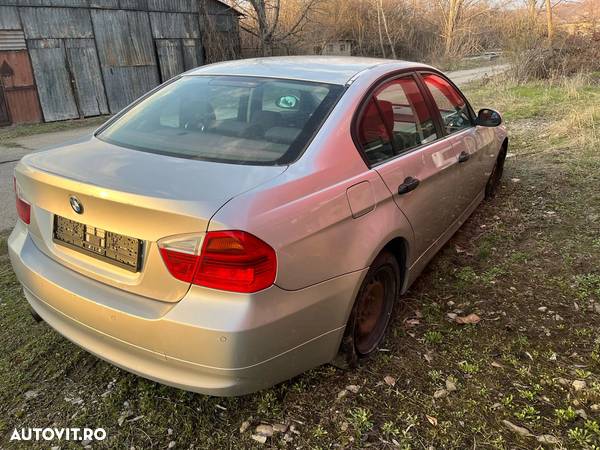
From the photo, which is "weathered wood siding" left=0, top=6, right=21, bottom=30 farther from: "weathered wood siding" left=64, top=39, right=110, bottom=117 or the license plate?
the license plate

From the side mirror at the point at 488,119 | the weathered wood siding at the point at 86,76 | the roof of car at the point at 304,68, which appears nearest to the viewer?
the roof of car at the point at 304,68

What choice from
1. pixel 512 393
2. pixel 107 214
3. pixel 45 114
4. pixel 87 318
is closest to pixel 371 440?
pixel 512 393

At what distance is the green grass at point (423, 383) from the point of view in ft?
7.36

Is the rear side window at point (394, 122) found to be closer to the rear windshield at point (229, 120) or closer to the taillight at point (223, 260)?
the rear windshield at point (229, 120)

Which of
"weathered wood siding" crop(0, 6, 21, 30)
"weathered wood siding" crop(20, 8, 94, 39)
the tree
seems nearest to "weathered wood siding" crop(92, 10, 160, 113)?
"weathered wood siding" crop(20, 8, 94, 39)

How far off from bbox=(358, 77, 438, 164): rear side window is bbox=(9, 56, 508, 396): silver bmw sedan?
0.05 feet

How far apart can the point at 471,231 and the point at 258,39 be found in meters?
18.3

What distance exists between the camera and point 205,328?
6.09ft

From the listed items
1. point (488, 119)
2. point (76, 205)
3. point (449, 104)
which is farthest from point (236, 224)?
point (488, 119)

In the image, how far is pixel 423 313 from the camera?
3.20m

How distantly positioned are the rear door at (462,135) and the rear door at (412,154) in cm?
16

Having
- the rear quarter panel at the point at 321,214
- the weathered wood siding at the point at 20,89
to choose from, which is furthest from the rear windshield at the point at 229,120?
the weathered wood siding at the point at 20,89

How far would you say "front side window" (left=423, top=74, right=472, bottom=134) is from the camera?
3584mm

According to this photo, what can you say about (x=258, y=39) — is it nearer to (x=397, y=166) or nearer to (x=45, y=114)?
(x=45, y=114)
